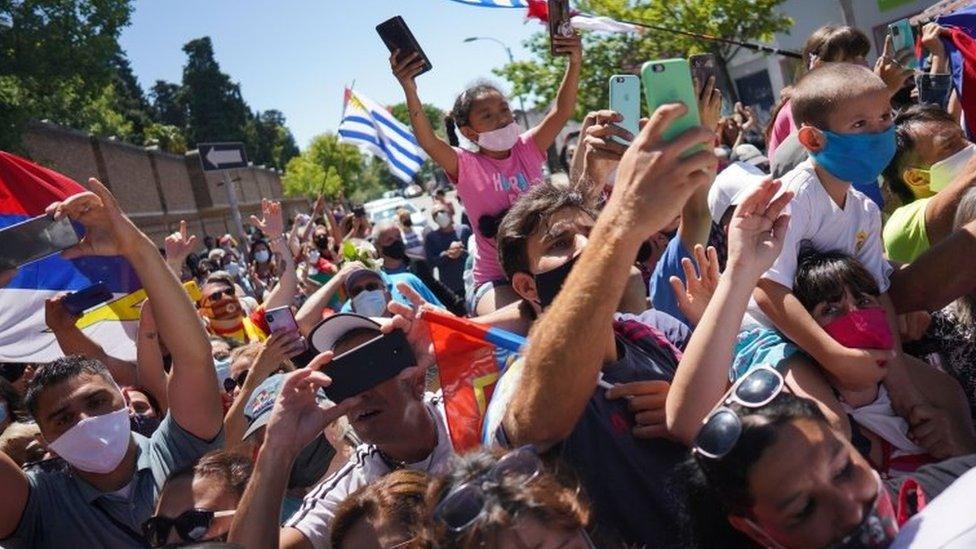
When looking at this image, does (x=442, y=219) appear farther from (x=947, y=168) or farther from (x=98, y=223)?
(x=98, y=223)

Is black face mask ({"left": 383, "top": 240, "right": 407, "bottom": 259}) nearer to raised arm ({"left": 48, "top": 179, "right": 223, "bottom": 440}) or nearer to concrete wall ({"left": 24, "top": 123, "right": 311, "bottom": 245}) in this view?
raised arm ({"left": 48, "top": 179, "right": 223, "bottom": 440})

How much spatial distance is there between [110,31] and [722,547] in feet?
103

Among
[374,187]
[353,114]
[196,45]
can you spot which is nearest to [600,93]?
[353,114]

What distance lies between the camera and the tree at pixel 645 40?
24219mm

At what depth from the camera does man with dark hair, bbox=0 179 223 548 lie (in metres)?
3.22

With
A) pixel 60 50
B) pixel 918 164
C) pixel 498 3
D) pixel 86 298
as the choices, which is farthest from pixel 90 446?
pixel 60 50

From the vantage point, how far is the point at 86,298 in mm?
4227

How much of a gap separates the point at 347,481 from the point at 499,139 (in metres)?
2.33

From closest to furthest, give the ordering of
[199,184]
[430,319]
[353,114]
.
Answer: [430,319] < [353,114] < [199,184]

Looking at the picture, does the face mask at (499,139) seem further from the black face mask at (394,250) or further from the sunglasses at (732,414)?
the black face mask at (394,250)

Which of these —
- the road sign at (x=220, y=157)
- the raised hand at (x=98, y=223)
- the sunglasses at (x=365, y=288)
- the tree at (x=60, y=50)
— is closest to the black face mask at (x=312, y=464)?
the raised hand at (x=98, y=223)

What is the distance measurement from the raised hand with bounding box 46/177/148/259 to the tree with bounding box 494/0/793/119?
768 inches

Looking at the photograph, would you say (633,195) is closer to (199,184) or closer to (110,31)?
(110,31)

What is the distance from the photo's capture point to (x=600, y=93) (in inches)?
1097
